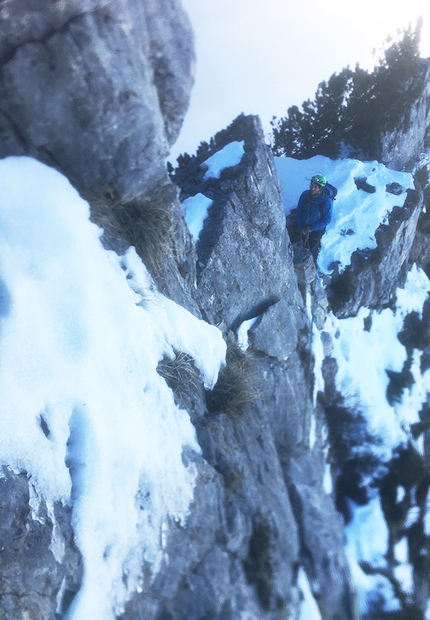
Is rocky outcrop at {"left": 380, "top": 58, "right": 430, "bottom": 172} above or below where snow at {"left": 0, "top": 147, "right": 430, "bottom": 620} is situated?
above

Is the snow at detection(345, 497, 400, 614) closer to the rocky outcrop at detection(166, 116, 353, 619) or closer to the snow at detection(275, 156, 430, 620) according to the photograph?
the snow at detection(275, 156, 430, 620)

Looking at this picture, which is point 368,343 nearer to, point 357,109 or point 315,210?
point 315,210

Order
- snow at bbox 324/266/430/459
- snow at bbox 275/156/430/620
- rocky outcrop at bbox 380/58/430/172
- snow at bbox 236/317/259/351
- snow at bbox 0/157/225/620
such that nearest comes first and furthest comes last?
snow at bbox 0/157/225/620
snow at bbox 236/317/259/351
snow at bbox 275/156/430/620
snow at bbox 324/266/430/459
rocky outcrop at bbox 380/58/430/172

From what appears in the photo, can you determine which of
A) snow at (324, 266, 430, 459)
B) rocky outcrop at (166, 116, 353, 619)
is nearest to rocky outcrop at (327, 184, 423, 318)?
snow at (324, 266, 430, 459)

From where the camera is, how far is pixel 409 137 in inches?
408

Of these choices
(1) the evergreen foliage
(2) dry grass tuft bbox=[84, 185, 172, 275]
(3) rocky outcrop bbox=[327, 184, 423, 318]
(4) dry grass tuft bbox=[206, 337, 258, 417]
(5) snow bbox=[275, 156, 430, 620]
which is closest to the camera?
(2) dry grass tuft bbox=[84, 185, 172, 275]

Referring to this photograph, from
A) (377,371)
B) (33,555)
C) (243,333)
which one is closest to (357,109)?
(377,371)

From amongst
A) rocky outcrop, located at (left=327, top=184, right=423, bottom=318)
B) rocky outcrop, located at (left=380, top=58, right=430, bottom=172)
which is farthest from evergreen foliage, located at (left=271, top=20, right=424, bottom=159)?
rocky outcrop, located at (left=327, top=184, right=423, bottom=318)

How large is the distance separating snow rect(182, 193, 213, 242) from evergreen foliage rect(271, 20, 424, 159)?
17.5ft

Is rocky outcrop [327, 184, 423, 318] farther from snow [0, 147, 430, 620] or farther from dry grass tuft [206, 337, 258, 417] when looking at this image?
snow [0, 147, 430, 620]

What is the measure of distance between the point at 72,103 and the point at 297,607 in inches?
215

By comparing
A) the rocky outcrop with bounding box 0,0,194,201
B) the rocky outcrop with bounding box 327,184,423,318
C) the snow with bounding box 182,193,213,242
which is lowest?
the rocky outcrop with bounding box 0,0,194,201

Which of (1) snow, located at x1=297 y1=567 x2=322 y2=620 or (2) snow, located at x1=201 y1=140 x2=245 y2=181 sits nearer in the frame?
(1) snow, located at x1=297 y1=567 x2=322 y2=620

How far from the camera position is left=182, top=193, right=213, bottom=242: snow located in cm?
488
